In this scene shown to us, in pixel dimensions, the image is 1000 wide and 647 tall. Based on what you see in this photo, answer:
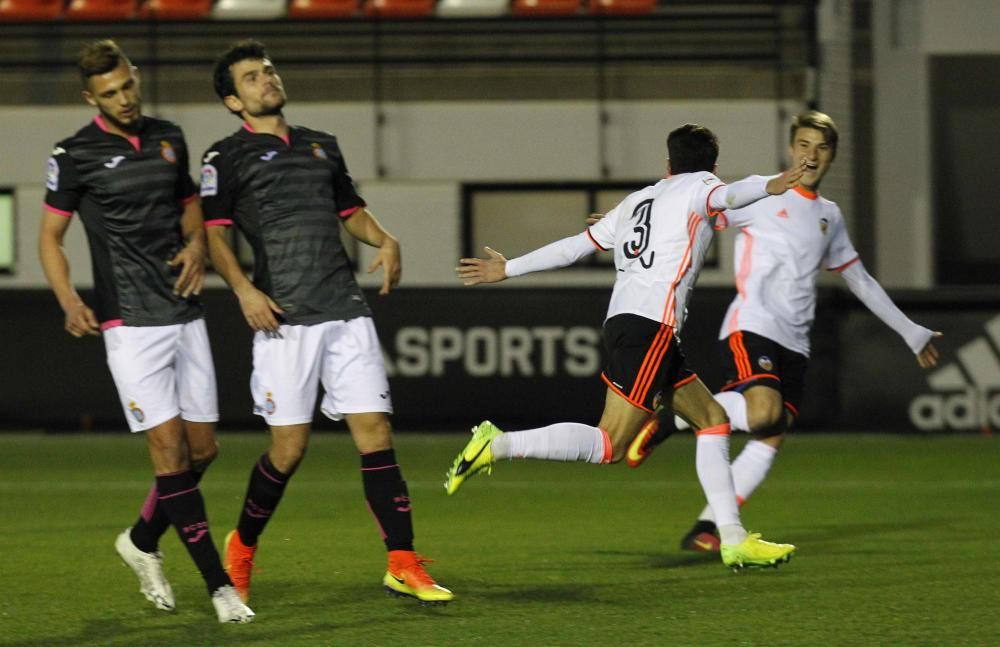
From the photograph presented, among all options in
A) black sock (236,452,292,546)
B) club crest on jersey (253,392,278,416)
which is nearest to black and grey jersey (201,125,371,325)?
→ club crest on jersey (253,392,278,416)

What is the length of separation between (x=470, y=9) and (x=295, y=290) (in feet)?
37.5

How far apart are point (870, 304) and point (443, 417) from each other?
21.9 ft

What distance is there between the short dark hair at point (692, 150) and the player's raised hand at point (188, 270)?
1954mm

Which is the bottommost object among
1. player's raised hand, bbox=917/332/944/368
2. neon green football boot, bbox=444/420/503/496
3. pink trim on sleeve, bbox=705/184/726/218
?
neon green football boot, bbox=444/420/503/496

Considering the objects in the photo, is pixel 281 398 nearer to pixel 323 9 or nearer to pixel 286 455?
pixel 286 455

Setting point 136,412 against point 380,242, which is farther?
point 380,242

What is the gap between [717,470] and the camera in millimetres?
7074

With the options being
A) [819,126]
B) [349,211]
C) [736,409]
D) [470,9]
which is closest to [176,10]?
[470,9]

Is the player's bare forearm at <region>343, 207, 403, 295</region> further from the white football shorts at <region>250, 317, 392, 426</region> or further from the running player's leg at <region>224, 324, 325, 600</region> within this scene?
the running player's leg at <region>224, 324, 325, 600</region>

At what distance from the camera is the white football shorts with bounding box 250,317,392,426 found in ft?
20.3

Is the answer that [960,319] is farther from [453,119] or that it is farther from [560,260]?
[560,260]

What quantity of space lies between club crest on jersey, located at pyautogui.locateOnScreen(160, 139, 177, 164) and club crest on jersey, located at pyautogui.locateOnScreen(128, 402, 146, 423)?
845 millimetres

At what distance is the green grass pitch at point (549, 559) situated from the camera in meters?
5.80

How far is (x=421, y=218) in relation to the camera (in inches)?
665
